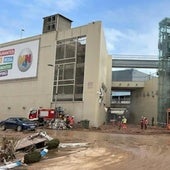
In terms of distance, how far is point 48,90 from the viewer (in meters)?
54.4

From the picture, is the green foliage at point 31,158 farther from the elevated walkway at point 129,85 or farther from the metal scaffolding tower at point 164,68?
the elevated walkway at point 129,85

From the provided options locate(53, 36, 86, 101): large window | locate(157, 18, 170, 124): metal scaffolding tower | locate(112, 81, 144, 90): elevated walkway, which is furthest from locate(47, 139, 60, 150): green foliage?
locate(112, 81, 144, 90): elevated walkway

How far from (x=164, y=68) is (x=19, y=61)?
23.0 metres

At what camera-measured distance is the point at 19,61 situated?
195ft

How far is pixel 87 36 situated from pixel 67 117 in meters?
11.7

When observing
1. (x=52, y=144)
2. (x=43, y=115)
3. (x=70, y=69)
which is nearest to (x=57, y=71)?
(x=70, y=69)

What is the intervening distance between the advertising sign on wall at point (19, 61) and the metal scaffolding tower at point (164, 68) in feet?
64.6

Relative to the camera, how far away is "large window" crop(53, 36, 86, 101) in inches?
2021

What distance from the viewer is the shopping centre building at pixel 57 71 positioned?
49.7m

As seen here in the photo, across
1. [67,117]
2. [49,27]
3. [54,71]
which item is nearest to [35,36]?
[49,27]

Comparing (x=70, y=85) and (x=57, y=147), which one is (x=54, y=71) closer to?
(x=70, y=85)

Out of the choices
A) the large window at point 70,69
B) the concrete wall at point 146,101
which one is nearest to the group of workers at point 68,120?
the large window at point 70,69

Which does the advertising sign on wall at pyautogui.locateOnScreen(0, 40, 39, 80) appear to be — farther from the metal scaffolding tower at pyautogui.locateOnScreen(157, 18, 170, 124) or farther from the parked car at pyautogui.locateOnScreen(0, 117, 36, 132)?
the metal scaffolding tower at pyautogui.locateOnScreen(157, 18, 170, 124)

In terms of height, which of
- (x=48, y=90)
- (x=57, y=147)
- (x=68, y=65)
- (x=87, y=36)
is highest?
(x=87, y=36)
